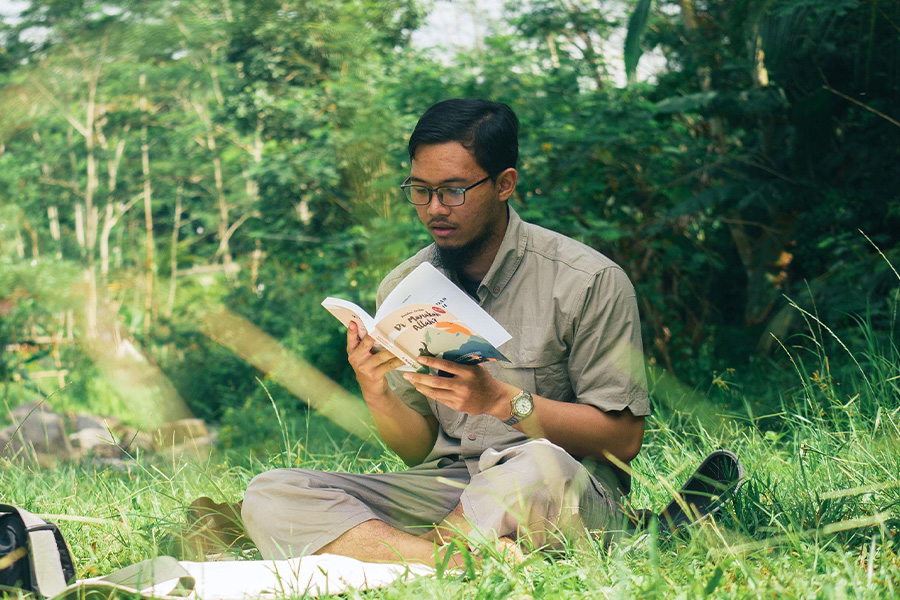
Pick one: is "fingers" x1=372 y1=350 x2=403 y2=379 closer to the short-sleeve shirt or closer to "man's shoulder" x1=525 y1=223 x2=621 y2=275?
the short-sleeve shirt

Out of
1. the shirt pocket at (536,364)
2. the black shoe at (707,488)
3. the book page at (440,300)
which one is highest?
the book page at (440,300)

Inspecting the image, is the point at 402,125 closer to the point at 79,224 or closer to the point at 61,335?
the point at 61,335

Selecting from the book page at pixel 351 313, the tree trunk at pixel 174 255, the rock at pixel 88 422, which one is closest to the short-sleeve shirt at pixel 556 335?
the book page at pixel 351 313

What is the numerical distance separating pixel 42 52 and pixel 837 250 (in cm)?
1771

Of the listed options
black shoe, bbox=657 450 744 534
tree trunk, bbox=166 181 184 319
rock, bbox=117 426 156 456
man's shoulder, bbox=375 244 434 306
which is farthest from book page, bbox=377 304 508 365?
tree trunk, bbox=166 181 184 319

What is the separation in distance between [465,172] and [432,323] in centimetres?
74

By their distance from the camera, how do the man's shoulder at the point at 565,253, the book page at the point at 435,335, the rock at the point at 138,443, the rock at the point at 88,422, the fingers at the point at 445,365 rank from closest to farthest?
the book page at the point at 435,335
the fingers at the point at 445,365
the man's shoulder at the point at 565,253
the rock at the point at 138,443
the rock at the point at 88,422

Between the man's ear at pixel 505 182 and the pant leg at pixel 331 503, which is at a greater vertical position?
the man's ear at pixel 505 182

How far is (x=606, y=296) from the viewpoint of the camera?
2523 mm

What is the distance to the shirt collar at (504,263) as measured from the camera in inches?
107

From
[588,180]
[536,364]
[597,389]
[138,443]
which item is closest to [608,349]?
[597,389]

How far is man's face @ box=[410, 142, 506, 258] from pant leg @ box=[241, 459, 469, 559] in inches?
28.9

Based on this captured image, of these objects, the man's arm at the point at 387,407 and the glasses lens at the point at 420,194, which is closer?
the man's arm at the point at 387,407

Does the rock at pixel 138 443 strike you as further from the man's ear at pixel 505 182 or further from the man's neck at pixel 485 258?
the man's ear at pixel 505 182
